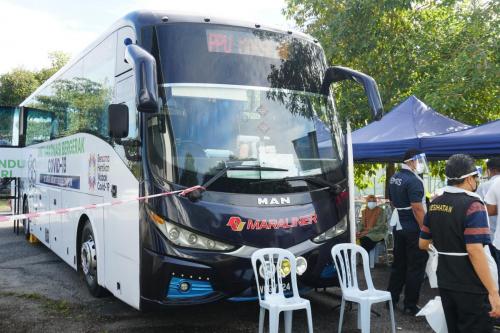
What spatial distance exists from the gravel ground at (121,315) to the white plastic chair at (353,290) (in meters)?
0.49

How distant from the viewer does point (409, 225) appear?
593 centimetres

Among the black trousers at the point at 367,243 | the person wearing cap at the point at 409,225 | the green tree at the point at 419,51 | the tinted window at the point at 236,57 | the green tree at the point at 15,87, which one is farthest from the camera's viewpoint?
the green tree at the point at 15,87

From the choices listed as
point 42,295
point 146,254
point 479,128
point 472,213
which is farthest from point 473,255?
point 42,295

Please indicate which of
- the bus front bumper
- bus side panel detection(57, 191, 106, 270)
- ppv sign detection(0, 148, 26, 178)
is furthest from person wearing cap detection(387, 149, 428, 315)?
ppv sign detection(0, 148, 26, 178)

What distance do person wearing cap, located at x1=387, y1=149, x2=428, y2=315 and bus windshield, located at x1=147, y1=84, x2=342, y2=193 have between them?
1.18m

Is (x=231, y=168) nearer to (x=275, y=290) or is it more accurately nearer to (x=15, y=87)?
(x=275, y=290)

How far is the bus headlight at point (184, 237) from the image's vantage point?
4559 millimetres

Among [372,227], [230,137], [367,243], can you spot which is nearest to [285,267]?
[230,137]

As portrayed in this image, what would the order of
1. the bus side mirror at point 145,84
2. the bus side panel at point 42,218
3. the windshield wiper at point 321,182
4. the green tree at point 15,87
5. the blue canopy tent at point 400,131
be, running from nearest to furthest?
the bus side mirror at point 145,84
the windshield wiper at point 321,182
the blue canopy tent at point 400,131
the bus side panel at point 42,218
the green tree at point 15,87

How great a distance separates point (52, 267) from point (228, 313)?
4278 mm

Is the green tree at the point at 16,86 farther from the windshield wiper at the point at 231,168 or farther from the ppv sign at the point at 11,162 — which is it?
the windshield wiper at the point at 231,168

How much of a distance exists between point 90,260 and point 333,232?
9.90 feet

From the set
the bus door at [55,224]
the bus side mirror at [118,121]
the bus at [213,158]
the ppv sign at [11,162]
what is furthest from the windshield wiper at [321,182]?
the ppv sign at [11,162]

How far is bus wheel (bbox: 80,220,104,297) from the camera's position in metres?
6.22
